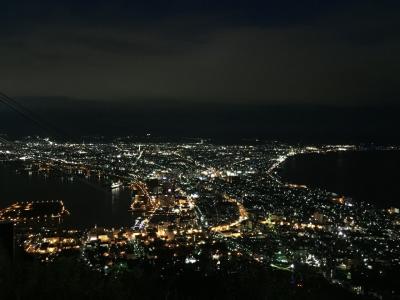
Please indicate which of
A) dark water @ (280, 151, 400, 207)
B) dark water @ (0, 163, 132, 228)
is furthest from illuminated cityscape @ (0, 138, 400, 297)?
dark water @ (280, 151, 400, 207)

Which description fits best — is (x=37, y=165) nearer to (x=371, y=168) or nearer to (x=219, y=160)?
(x=219, y=160)

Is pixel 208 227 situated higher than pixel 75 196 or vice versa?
pixel 75 196

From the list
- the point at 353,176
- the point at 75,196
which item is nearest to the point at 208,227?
the point at 75,196

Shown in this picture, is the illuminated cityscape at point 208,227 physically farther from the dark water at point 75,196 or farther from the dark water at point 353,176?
the dark water at point 353,176

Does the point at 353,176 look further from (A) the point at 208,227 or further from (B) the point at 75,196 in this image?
(A) the point at 208,227

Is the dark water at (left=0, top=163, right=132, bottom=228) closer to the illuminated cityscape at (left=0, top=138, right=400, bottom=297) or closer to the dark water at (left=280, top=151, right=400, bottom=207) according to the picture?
the illuminated cityscape at (left=0, top=138, right=400, bottom=297)

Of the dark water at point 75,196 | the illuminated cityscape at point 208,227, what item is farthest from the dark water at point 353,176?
the dark water at point 75,196
